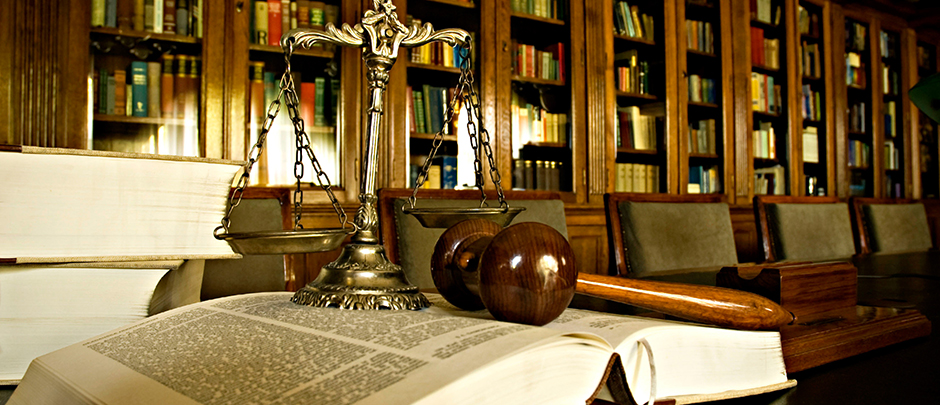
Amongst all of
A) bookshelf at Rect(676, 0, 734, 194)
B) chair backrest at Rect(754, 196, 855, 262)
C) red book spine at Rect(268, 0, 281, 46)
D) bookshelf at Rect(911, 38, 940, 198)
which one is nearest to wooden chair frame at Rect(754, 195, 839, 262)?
chair backrest at Rect(754, 196, 855, 262)

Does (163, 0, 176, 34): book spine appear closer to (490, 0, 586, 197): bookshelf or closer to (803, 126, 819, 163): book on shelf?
(490, 0, 586, 197): bookshelf

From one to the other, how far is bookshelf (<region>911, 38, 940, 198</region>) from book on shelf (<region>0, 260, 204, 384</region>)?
5.92 m

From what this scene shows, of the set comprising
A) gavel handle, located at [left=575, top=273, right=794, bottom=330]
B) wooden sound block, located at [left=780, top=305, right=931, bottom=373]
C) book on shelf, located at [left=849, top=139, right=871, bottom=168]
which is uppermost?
book on shelf, located at [left=849, top=139, right=871, bottom=168]

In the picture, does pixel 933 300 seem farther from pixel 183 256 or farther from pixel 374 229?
pixel 183 256

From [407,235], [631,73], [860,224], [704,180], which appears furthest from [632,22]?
[407,235]

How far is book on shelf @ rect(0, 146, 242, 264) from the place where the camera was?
1.86 ft

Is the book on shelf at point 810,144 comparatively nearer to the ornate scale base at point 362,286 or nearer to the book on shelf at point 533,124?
the book on shelf at point 533,124

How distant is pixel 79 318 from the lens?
1.89 feet

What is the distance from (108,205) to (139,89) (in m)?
1.80

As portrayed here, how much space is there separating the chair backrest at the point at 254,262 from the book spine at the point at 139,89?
1.14 m

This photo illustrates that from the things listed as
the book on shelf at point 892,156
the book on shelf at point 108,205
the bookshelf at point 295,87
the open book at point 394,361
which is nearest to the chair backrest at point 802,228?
the bookshelf at point 295,87

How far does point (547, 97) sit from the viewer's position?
301cm

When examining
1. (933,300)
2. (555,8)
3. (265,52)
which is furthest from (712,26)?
(933,300)

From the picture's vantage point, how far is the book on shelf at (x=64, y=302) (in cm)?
56
